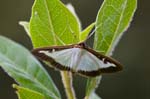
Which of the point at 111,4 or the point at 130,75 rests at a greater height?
the point at 111,4

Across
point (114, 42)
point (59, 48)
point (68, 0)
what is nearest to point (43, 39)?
point (59, 48)

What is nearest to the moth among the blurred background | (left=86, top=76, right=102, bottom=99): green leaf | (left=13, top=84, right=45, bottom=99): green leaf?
(left=86, top=76, right=102, bottom=99): green leaf

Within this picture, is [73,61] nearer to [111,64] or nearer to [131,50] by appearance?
[111,64]

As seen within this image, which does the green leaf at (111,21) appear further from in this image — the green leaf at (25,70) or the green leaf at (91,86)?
the green leaf at (25,70)

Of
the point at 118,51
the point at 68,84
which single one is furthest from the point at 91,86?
the point at 118,51

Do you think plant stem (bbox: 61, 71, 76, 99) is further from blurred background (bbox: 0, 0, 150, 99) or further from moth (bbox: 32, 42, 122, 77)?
blurred background (bbox: 0, 0, 150, 99)

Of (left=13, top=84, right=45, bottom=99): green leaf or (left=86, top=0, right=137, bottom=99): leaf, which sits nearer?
(left=13, top=84, right=45, bottom=99): green leaf

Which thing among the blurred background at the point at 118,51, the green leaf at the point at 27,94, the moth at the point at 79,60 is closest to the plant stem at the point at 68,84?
the moth at the point at 79,60
